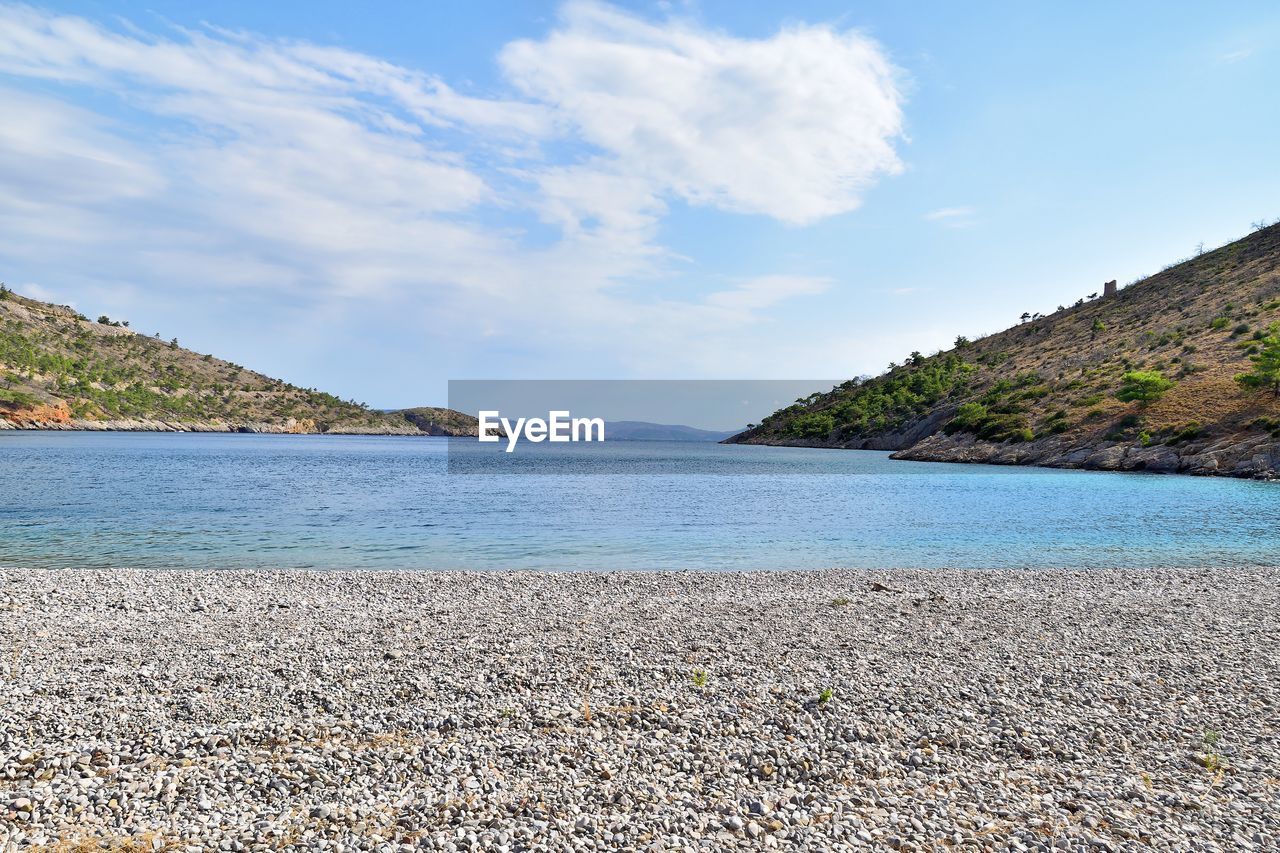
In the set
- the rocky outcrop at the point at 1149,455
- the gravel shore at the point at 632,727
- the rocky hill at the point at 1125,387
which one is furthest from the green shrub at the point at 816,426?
the gravel shore at the point at 632,727

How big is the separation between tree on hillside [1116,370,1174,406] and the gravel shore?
79.1 m

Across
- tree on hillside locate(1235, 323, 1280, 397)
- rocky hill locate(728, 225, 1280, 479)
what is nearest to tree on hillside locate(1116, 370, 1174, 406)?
rocky hill locate(728, 225, 1280, 479)

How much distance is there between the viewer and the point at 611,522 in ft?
125

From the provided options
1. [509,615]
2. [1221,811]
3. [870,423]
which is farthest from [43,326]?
[1221,811]

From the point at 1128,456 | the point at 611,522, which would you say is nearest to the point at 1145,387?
the point at 1128,456

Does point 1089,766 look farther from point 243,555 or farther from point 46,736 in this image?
point 243,555

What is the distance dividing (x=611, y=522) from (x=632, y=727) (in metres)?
28.7

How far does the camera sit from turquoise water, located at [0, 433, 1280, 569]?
26422 mm

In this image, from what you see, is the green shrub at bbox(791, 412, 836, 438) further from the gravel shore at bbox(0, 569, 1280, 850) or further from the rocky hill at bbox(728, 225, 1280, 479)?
the gravel shore at bbox(0, 569, 1280, 850)

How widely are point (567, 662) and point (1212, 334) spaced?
118 metres

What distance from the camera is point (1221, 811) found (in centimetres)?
758

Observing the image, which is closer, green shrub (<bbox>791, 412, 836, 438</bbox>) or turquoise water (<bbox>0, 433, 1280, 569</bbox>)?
turquoise water (<bbox>0, 433, 1280, 569</bbox>)

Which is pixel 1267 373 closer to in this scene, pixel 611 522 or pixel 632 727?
pixel 611 522

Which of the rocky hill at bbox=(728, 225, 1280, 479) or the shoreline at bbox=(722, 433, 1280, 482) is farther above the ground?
the rocky hill at bbox=(728, 225, 1280, 479)
